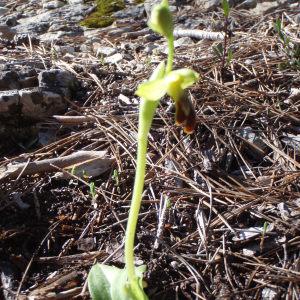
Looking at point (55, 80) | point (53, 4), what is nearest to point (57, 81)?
point (55, 80)

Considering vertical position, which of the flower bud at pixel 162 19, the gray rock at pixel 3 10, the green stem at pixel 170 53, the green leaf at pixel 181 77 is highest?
the flower bud at pixel 162 19

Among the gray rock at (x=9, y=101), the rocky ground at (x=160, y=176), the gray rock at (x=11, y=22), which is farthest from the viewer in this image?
the gray rock at (x=11, y=22)

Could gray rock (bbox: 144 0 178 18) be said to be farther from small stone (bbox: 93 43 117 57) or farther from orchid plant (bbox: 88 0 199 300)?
orchid plant (bbox: 88 0 199 300)

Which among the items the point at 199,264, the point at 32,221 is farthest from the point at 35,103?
the point at 199,264

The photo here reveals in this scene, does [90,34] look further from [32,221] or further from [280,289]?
[280,289]

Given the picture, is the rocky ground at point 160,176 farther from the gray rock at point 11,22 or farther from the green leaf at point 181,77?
the gray rock at point 11,22

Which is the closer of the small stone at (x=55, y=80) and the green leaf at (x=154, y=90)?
the green leaf at (x=154, y=90)

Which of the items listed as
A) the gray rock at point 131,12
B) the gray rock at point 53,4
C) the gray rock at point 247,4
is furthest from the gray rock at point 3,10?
the gray rock at point 247,4
